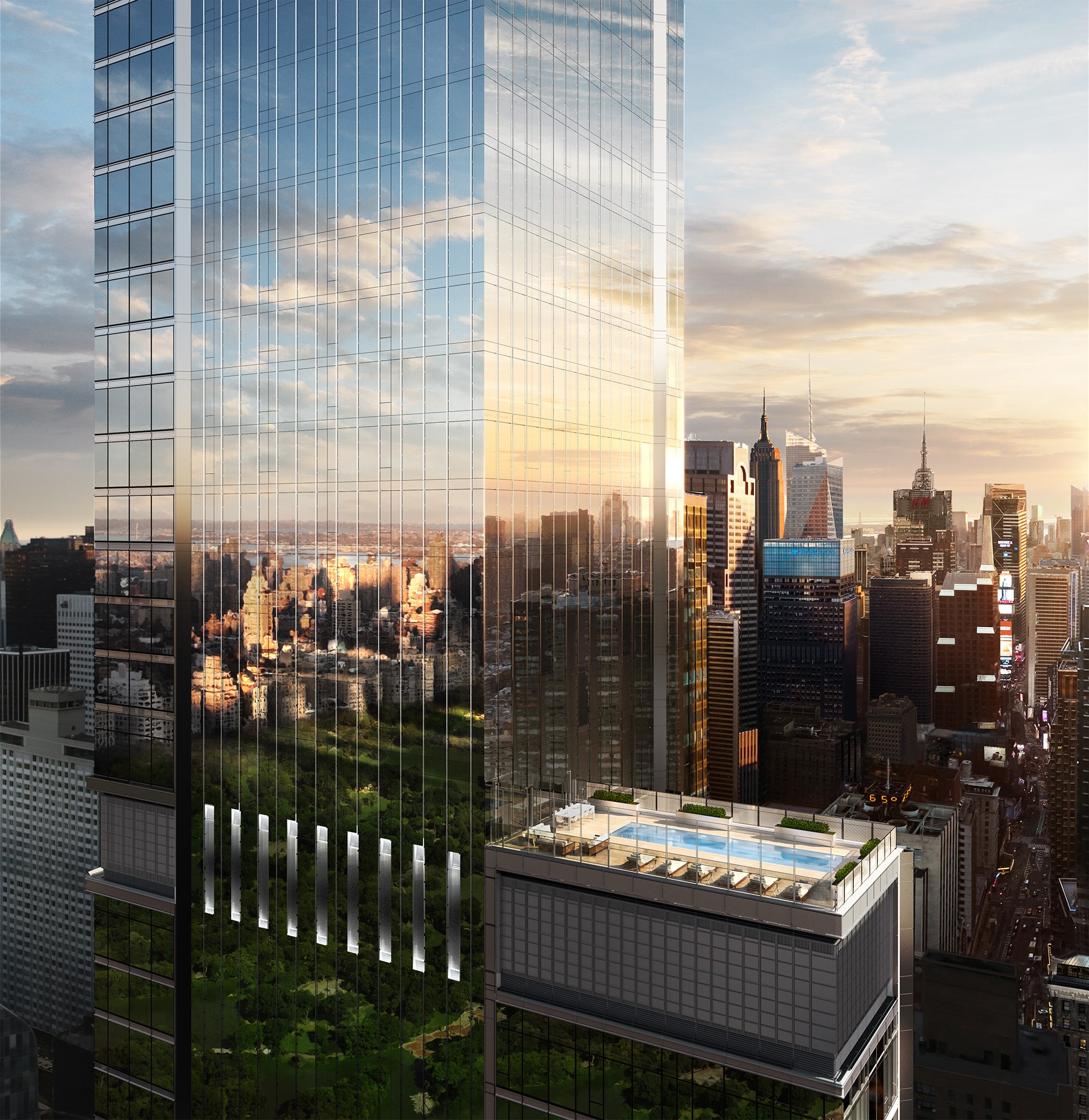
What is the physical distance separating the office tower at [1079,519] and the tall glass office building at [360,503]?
54.2 meters

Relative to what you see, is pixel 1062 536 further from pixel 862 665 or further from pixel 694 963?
pixel 694 963

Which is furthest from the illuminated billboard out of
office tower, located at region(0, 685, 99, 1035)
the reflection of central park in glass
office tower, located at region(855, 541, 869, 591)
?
office tower, located at region(0, 685, 99, 1035)

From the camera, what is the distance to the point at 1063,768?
81500 mm

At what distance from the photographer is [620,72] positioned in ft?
92.8

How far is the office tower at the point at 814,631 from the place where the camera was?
288ft

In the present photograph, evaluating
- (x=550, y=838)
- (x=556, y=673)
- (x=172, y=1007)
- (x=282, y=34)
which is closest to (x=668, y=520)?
(x=556, y=673)

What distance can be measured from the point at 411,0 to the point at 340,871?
23699mm

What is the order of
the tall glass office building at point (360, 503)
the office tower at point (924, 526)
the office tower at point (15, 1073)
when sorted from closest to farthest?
1. the tall glass office building at point (360, 503)
2. the office tower at point (15, 1073)
3. the office tower at point (924, 526)

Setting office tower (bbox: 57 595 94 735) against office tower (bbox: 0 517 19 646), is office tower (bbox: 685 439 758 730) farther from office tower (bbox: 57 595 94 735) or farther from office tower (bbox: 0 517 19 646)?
office tower (bbox: 0 517 19 646)

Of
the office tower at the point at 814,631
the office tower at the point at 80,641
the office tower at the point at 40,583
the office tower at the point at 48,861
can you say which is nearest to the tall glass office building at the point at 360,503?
the office tower at the point at 80,641

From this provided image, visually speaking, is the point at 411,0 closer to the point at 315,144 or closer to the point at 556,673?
the point at 315,144

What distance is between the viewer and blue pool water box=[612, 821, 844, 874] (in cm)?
1989

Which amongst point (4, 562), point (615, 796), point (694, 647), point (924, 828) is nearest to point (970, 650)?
point (924, 828)

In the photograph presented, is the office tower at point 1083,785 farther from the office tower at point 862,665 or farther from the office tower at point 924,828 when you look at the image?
the office tower at point 862,665
